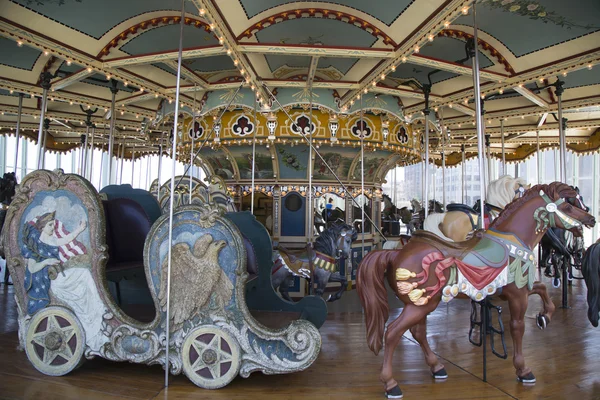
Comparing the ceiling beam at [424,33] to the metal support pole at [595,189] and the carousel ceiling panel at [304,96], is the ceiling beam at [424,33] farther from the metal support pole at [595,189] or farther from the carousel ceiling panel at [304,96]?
the metal support pole at [595,189]

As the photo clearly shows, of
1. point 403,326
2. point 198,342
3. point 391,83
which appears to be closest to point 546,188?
point 403,326

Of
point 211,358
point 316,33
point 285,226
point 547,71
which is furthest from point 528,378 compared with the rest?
point 285,226

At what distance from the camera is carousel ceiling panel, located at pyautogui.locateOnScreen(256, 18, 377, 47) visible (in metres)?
5.34

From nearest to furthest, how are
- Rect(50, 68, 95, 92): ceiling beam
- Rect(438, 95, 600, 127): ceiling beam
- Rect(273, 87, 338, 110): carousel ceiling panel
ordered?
Rect(50, 68, 95, 92): ceiling beam, Rect(438, 95, 600, 127): ceiling beam, Rect(273, 87, 338, 110): carousel ceiling panel

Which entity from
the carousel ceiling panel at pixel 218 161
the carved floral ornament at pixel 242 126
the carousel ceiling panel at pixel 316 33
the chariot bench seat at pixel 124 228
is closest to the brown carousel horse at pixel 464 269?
the chariot bench seat at pixel 124 228

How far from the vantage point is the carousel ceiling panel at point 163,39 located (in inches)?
211

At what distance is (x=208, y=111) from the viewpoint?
7797 mm

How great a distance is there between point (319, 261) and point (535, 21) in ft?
12.6

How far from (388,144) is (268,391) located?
20.5 feet

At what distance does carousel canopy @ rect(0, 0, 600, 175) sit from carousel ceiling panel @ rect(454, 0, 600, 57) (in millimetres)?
18

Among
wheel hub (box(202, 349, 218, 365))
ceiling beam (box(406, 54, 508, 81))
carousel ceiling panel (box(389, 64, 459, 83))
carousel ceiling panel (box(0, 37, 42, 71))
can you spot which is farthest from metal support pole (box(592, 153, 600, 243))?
carousel ceiling panel (box(0, 37, 42, 71))

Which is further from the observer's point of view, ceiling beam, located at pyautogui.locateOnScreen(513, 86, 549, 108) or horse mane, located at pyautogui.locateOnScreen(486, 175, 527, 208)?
ceiling beam, located at pyautogui.locateOnScreen(513, 86, 549, 108)

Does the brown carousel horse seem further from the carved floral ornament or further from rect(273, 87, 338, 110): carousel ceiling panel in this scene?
the carved floral ornament

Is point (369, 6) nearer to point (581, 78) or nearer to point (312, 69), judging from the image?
point (312, 69)
